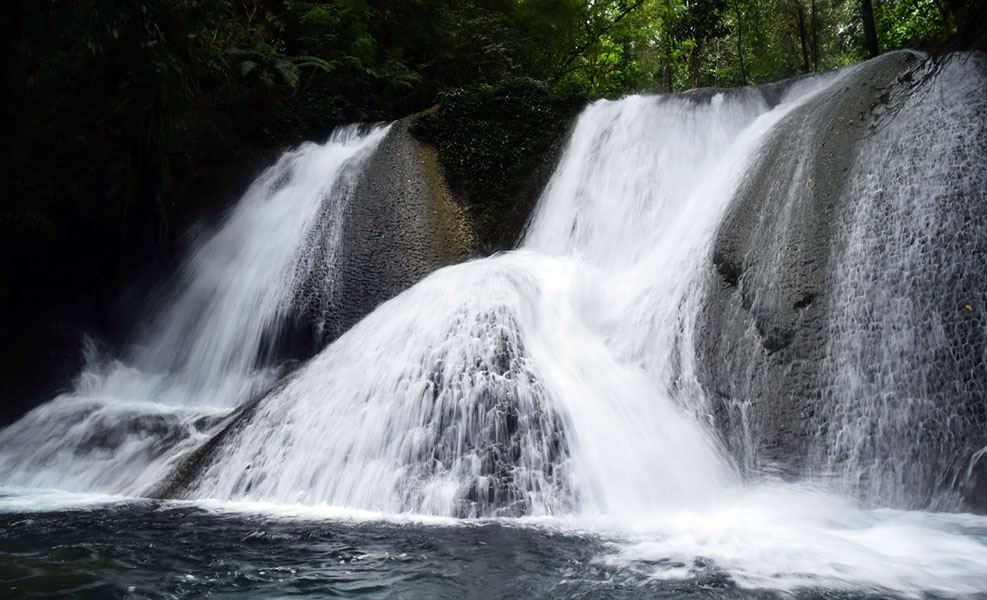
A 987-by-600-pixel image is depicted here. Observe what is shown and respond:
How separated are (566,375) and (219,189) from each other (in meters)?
7.78

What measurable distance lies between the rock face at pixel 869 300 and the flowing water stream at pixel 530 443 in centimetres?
4

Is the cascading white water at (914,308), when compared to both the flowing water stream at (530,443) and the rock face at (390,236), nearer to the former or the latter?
the flowing water stream at (530,443)

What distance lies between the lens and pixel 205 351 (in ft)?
29.9

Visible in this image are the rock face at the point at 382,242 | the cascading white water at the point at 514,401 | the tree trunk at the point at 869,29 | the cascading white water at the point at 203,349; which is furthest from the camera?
the tree trunk at the point at 869,29

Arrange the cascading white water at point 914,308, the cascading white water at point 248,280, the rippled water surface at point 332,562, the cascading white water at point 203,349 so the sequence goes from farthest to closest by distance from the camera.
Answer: the cascading white water at point 248,280 → the cascading white water at point 203,349 → the cascading white water at point 914,308 → the rippled water surface at point 332,562

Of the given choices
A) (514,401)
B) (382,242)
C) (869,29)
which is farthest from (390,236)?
(869,29)

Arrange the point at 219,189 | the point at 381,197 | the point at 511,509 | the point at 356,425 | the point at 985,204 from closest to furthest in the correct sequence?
the point at 511,509
the point at 985,204
the point at 356,425
the point at 381,197
the point at 219,189

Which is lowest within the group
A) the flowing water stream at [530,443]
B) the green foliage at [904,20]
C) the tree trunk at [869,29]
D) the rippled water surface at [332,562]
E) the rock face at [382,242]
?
the rippled water surface at [332,562]

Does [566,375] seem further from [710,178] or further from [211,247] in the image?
[211,247]

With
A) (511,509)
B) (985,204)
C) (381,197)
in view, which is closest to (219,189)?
(381,197)

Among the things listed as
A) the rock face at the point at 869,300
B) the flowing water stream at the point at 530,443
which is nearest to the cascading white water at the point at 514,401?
the flowing water stream at the point at 530,443

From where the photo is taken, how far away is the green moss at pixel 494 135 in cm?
1055

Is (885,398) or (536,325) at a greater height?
(536,325)

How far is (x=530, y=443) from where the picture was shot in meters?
5.38
